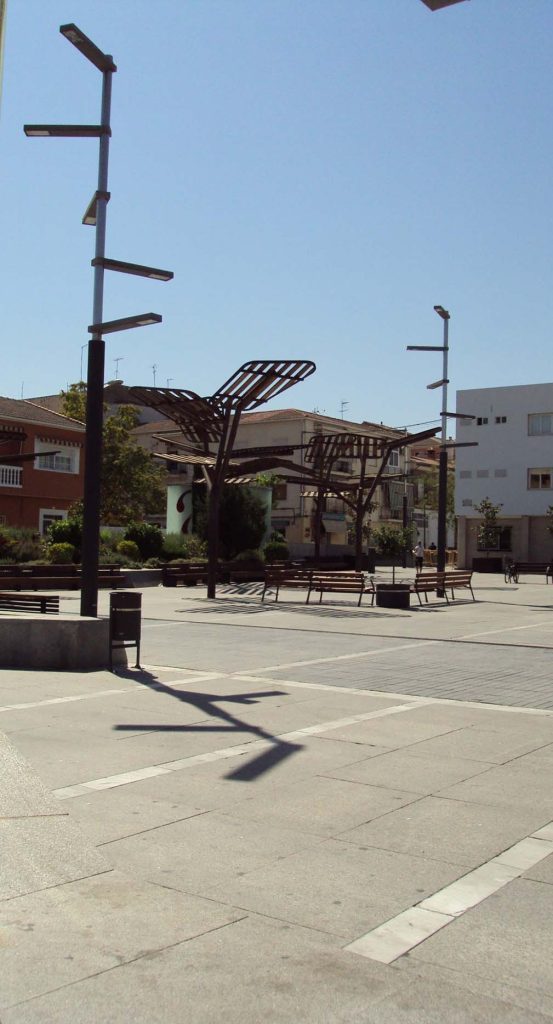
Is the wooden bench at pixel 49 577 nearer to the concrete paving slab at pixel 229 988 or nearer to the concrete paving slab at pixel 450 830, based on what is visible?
the concrete paving slab at pixel 450 830

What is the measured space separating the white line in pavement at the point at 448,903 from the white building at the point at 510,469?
57.2 metres

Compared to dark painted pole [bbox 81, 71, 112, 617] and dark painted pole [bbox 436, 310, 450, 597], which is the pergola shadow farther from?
dark painted pole [bbox 436, 310, 450, 597]

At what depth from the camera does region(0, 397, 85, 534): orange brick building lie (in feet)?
151

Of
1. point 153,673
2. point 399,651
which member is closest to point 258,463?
point 399,651

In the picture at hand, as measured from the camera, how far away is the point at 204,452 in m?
33.8

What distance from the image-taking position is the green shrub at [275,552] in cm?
4378

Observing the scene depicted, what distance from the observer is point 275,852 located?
5.19 m

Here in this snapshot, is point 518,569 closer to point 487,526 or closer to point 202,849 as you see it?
point 487,526

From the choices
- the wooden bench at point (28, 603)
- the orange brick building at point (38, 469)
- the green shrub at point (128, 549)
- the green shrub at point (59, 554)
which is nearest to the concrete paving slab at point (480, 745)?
the wooden bench at point (28, 603)

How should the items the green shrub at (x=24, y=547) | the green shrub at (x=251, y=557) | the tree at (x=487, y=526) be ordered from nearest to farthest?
the green shrub at (x=24, y=547), the green shrub at (x=251, y=557), the tree at (x=487, y=526)

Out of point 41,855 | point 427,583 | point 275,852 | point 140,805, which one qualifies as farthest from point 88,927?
point 427,583

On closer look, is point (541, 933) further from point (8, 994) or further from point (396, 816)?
point (8, 994)

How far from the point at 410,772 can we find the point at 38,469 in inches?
1662

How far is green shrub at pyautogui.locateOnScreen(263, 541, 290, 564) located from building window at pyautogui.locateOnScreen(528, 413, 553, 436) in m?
25.4
